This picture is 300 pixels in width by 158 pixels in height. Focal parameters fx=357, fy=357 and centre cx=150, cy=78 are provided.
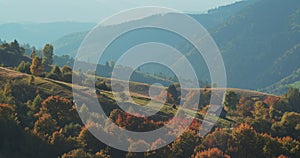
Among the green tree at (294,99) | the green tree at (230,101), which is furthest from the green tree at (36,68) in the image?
the green tree at (294,99)

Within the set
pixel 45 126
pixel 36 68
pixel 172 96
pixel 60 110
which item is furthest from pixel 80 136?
pixel 172 96

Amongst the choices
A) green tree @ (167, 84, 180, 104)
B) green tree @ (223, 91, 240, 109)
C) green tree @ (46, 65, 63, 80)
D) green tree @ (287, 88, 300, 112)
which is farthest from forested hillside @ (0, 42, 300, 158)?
green tree @ (287, 88, 300, 112)

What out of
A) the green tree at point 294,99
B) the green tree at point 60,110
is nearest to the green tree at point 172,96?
the green tree at point 294,99

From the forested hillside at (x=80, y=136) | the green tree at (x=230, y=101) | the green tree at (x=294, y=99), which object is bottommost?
the forested hillside at (x=80, y=136)

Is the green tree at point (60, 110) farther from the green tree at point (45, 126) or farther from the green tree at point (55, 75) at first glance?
the green tree at point (55, 75)

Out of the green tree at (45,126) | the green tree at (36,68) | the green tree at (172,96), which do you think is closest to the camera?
the green tree at (45,126)

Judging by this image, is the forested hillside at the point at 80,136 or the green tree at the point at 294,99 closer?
the forested hillside at the point at 80,136

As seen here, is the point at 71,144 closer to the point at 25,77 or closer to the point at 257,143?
the point at 257,143

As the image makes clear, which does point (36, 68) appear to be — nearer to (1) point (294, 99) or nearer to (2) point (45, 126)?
(2) point (45, 126)

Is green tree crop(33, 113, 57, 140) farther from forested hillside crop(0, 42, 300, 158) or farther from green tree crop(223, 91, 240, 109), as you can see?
green tree crop(223, 91, 240, 109)

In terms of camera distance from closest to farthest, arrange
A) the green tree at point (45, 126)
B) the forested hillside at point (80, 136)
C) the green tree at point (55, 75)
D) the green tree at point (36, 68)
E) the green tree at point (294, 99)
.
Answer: the forested hillside at point (80, 136)
the green tree at point (45, 126)
the green tree at point (36, 68)
the green tree at point (55, 75)
the green tree at point (294, 99)

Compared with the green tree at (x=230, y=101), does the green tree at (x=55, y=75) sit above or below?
above
